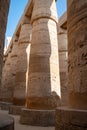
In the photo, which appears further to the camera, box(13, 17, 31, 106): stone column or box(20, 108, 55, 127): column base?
box(13, 17, 31, 106): stone column

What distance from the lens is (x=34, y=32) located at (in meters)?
7.57

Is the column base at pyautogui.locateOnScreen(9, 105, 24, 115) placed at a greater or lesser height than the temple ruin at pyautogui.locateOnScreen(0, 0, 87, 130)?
lesser

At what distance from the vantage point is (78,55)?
3551mm

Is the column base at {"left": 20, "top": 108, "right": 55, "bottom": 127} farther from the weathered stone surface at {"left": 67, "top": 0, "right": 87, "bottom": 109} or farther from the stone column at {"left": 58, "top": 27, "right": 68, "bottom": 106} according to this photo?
the stone column at {"left": 58, "top": 27, "right": 68, "bottom": 106}

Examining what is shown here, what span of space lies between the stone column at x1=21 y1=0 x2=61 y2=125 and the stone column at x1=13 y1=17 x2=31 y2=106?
2.87 m

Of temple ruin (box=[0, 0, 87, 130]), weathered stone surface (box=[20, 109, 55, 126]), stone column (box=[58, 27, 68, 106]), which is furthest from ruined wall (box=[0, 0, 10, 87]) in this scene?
stone column (box=[58, 27, 68, 106])

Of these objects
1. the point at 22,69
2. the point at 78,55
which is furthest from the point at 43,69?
the point at 22,69

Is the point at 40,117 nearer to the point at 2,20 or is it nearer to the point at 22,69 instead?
the point at 2,20

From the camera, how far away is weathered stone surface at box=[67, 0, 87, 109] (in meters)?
3.31

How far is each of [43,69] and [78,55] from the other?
3318mm

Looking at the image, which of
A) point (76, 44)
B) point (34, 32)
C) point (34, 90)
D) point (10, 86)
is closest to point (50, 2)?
point (34, 32)

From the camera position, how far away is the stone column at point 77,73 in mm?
3020

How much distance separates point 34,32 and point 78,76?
15.2 feet

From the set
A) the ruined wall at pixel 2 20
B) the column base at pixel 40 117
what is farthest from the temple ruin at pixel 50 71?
the ruined wall at pixel 2 20
